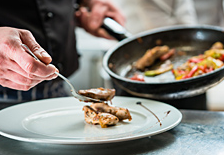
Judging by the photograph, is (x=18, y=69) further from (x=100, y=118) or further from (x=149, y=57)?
(x=149, y=57)

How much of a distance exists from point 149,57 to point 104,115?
671mm

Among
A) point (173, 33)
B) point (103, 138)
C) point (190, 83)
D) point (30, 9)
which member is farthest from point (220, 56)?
point (30, 9)

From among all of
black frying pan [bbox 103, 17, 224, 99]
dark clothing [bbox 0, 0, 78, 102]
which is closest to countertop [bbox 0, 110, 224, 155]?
black frying pan [bbox 103, 17, 224, 99]

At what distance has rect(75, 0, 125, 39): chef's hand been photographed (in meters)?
1.88

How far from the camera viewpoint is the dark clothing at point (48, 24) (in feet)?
5.40

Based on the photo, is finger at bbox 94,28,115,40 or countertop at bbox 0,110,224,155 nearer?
countertop at bbox 0,110,224,155

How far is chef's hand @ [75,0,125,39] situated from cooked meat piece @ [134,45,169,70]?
304 mm

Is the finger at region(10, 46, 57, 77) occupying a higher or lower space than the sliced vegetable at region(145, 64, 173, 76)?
higher

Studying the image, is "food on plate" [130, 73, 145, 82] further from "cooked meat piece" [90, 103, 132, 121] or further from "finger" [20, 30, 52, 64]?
"finger" [20, 30, 52, 64]

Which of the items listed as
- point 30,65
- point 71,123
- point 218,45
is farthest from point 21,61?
point 218,45

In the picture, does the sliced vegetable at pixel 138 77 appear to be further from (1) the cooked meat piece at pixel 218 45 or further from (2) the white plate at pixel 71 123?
(1) the cooked meat piece at pixel 218 45

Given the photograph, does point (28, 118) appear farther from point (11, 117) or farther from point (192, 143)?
point (192, 143)

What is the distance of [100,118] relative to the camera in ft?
3.44

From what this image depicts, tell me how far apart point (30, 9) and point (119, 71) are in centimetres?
60
